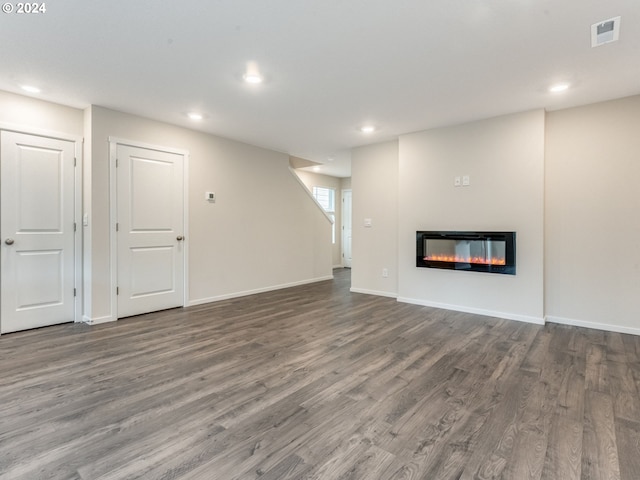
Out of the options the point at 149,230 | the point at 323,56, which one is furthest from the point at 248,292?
the point at 323,56

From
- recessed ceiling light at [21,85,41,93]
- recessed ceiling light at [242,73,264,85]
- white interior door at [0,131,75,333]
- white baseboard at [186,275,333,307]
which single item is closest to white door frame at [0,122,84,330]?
white interior door at [0,131,75,333]

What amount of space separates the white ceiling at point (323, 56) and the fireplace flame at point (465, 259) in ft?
5.84

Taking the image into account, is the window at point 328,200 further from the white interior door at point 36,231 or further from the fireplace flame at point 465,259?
the white interior door at point 36,231

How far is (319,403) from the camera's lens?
2029 millimetres

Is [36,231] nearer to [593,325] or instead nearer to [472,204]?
[472,204]

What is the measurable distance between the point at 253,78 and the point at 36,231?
2884mm

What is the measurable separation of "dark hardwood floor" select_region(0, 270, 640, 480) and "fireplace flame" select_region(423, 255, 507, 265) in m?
0.82

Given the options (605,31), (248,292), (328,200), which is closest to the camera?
(605,31)

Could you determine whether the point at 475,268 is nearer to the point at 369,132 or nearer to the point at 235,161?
the point at 369,132

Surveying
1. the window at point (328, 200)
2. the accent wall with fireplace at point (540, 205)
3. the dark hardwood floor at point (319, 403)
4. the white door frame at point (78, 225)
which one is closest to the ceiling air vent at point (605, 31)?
the accent wall with fireplace at point (540, 205)

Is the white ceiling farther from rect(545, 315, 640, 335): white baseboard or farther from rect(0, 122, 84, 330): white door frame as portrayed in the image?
rect(545, 315, 640, 335): white baseboard

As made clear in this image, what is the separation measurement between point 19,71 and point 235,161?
8.80ft

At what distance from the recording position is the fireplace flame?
3970 millimetres

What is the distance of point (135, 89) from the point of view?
3.25 m
